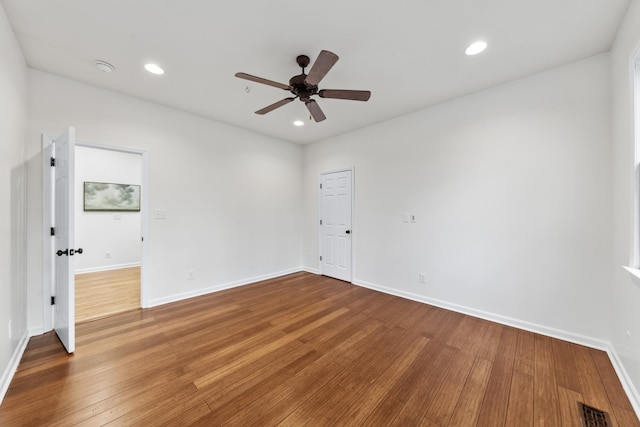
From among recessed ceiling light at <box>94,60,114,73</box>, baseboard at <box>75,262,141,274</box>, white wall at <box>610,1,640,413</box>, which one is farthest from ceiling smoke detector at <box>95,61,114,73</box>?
baseboard at <box>75,262,141,274</box>

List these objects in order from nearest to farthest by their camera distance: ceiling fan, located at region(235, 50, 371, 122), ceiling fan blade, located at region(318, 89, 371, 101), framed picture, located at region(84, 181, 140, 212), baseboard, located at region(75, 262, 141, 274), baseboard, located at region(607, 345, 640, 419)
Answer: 1. baseboard, located at region(607, 345, 640, 419)
2. ceiling fan, located at region(235, 50, 371, 122)
3. ceiling fan blade, located at region(318, 89, 371, 101)
4. baseboard, located at region(75, 262, 141, 274)
5. framed picture, located at region(84, 181, 140, 212)

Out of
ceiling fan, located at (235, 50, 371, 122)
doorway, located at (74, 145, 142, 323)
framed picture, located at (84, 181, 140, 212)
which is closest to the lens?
ceiling fan, located at (235, 50, 371, 122)

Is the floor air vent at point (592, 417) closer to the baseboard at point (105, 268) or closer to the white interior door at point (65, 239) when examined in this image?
the white interior door at point (65, 239)

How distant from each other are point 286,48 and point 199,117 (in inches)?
86.8

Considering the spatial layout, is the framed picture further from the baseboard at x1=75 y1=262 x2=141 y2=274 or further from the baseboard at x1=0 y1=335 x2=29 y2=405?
the baseboard at x1=0 y1=335 x2=29 y2=405

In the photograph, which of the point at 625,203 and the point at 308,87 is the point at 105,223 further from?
the point at 625,203

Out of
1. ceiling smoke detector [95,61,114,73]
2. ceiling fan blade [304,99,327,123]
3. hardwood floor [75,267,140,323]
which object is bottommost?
hardwood floor [75,267,140,323]

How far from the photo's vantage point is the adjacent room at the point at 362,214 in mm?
1771

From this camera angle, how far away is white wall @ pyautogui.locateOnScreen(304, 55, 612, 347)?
7.74 feet

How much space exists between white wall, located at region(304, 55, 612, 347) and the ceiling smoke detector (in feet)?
11.3

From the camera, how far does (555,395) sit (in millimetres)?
1760

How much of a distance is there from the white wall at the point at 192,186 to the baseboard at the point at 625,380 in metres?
4.37

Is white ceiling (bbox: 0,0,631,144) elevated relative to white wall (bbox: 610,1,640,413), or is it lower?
elevated

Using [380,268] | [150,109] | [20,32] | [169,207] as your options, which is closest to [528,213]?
[380,268]
